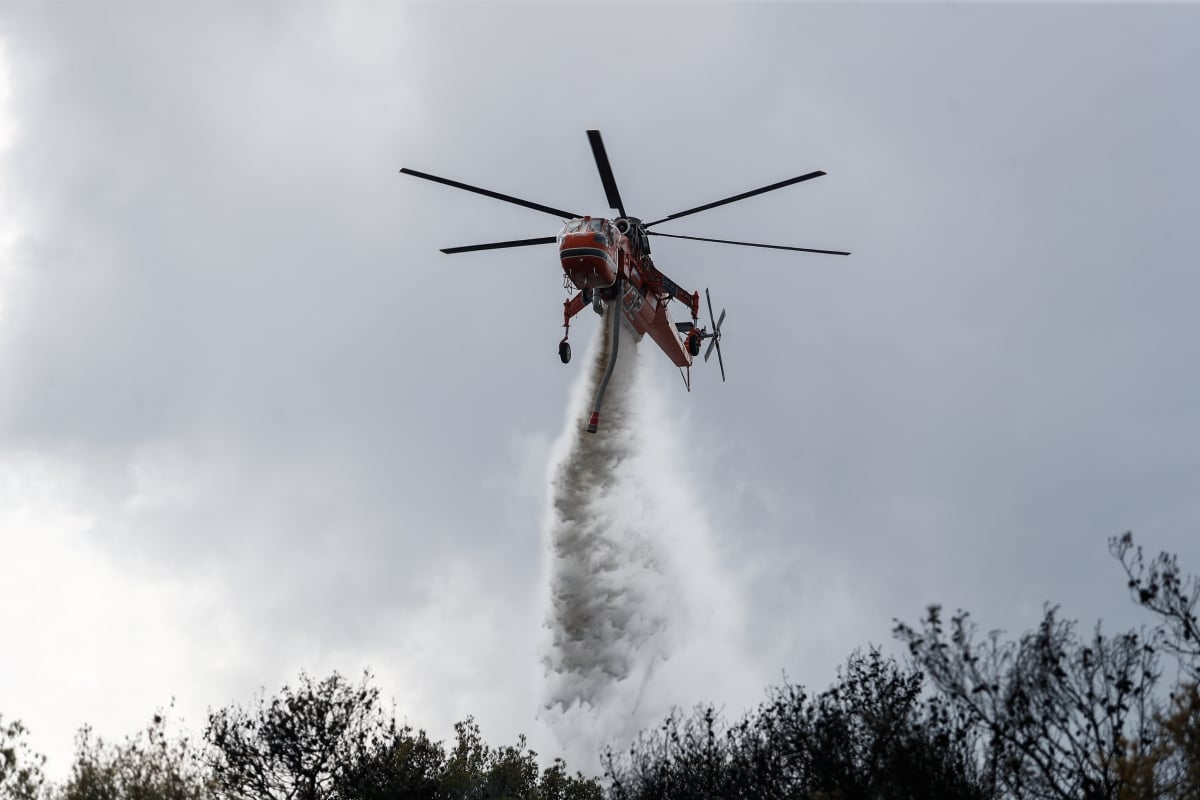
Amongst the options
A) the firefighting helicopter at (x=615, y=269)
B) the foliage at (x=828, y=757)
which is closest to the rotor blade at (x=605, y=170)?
the firefighting helicopter at (x=615, y=269)

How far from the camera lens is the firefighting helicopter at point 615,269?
105 feet

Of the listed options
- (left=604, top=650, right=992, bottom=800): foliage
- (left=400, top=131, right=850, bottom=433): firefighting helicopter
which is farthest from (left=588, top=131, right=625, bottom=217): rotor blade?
(left=604, top=650, right=992, bottom=800): foliage

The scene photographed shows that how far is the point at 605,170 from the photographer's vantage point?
30.6 metres

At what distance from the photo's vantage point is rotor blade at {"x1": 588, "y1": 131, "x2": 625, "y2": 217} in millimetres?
28859

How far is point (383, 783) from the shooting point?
36469mm

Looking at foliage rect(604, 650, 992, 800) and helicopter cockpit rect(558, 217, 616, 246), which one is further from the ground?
helicopter cockpit rect(558, 217, 616, 246)

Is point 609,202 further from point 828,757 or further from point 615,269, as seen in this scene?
point 828,757

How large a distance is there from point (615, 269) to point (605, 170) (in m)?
3.74

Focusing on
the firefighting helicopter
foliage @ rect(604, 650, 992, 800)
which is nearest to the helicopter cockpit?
the firefighting helicopter

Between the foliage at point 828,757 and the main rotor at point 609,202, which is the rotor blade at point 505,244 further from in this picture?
the foliage at point 828,757

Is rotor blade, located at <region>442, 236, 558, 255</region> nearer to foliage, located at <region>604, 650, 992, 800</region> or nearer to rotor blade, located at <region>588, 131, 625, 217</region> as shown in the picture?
rotor blade, located at <region>588, 131, 625, 217</region>

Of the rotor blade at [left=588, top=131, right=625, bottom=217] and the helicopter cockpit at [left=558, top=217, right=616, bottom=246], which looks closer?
the rotor blade at [left=588, top=131, right=625, bottom=217]

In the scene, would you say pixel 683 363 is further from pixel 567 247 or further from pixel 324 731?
pixel 324 731

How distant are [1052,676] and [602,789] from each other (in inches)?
1096
